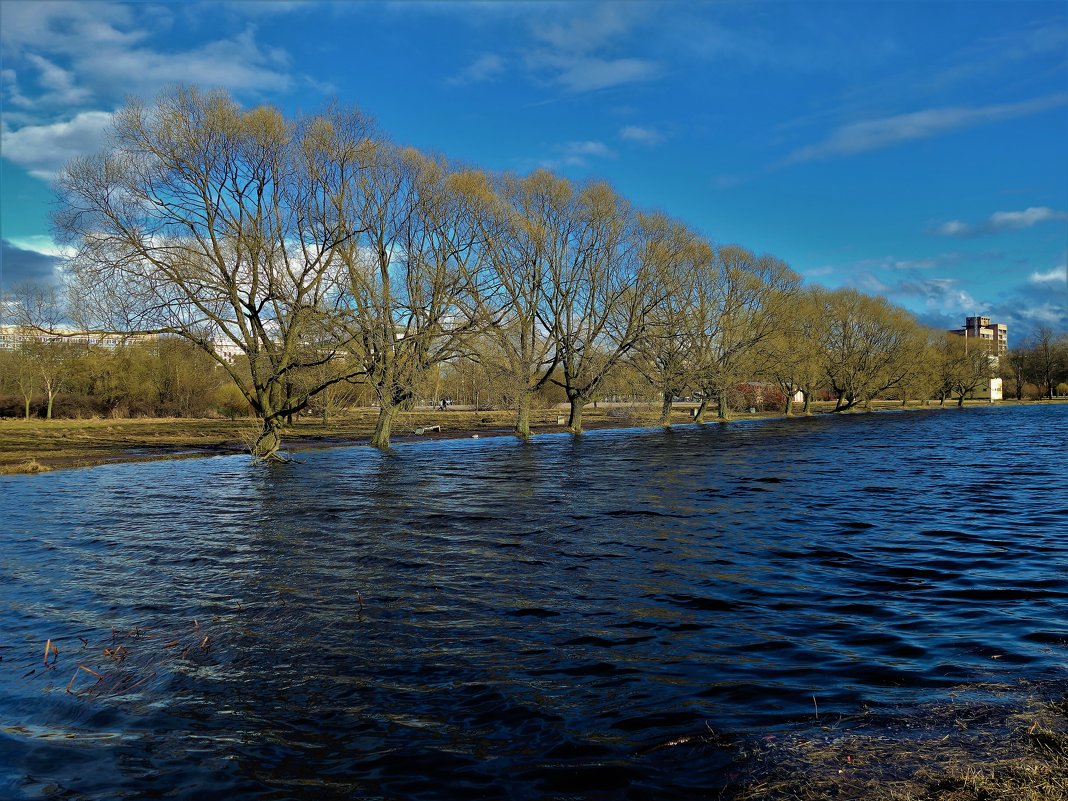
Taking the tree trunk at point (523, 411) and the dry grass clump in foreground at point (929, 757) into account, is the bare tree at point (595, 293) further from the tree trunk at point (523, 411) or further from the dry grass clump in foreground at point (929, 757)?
the dry grass clump in foreground at point (929, 757)

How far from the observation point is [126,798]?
202 inches

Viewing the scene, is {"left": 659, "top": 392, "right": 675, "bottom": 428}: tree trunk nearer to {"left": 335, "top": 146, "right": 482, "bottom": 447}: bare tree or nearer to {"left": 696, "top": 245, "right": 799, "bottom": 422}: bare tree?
{"left": 696, "top": 245, "right": 799, "bottom": 422}: bare tree

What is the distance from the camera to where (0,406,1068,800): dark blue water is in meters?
5.69

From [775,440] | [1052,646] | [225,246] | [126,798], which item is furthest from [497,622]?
[775,440]

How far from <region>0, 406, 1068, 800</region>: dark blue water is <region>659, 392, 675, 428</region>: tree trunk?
44.0 meters

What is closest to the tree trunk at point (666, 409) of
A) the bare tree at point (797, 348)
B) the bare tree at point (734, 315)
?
the bare tree at point (734, 315)

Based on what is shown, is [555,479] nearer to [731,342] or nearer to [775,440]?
[775,440]

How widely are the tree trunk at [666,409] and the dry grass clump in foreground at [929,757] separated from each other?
5809cm

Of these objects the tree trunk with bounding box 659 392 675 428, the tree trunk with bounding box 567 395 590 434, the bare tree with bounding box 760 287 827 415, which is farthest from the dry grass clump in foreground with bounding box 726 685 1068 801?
the bare tree with bounding box 760 287 827 415

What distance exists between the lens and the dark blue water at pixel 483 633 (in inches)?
224

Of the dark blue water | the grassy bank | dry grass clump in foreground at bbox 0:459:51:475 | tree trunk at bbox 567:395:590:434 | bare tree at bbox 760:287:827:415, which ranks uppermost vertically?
bare tree at bbox 760:287:827:415

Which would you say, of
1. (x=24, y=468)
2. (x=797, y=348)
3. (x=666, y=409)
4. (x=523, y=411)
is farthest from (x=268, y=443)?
(x=797, y=348)

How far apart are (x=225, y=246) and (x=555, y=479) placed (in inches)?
768

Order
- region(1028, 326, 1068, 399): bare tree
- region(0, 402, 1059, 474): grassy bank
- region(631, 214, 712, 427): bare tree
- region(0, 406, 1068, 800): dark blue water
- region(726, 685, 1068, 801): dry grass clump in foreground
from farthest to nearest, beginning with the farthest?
region(1028, 326, 1068, 399): bare tree → region(631, 214, 712, 427): bare tree → region(0, 402, 1059, 474): grassy bank → region(0, 406, 1068, 800): dark blue water → region(726, 685, 1068, 801): dry grass clump in foreground
